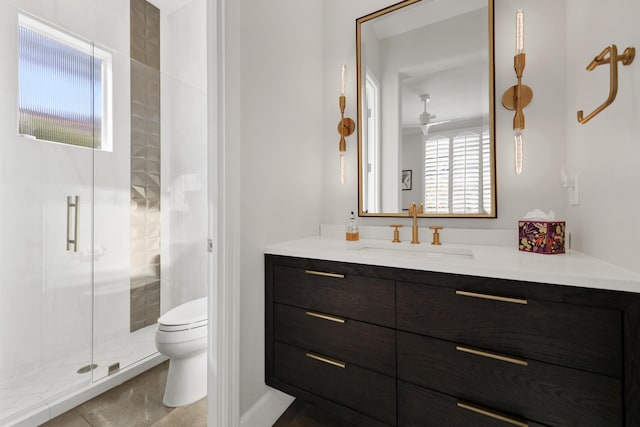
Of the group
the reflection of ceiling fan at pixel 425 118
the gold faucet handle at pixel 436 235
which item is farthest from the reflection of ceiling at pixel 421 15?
the gold faucet handle at pixel 436 235

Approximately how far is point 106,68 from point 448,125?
2178mm

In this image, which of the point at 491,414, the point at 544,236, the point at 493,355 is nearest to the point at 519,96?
the point at 544,236

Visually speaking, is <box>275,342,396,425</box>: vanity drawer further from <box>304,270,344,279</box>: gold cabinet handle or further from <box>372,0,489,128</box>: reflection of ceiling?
<box>372,0,489,128</box>: reflection of ceiling

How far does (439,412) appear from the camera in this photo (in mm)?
981

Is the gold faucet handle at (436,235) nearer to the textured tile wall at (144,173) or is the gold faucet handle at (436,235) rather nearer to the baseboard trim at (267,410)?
the baseboard trim at (267,410)

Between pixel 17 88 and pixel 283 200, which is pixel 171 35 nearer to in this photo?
pixel 17 88

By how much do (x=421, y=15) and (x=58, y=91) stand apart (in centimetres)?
214

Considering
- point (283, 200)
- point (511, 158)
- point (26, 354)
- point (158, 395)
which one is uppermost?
point (511, 158)

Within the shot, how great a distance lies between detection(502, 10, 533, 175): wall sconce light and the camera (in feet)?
4.27

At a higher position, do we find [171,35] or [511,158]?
[171,35]

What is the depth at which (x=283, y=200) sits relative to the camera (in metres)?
1.52

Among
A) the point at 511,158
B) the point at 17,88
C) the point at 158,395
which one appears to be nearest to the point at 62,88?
the point at 17,88

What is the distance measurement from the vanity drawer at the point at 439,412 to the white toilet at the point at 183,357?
1.13 m

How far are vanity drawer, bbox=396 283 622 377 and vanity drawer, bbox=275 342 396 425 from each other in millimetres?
279
